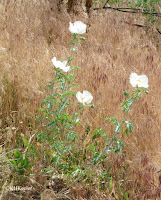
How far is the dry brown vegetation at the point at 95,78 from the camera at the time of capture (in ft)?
6.70

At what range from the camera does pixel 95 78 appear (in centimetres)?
329

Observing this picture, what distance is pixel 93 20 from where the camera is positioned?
18.4ft

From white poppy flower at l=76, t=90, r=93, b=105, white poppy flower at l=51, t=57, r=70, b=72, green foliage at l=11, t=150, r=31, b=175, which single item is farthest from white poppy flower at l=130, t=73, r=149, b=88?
green foliage at l=11, t=150, r=31, b=175

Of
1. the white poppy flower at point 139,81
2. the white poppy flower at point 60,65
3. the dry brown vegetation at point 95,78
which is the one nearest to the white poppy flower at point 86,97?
the white poppy flower at point 60,65

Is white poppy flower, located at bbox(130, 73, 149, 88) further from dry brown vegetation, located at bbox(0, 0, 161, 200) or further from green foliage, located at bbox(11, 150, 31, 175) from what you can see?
green foliage, located at bbox(11, 150, 31, 175)

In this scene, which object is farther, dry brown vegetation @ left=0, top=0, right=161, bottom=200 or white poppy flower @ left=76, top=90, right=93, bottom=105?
dry brown vegetation @ left=0, top=0, right=161, bottom=200

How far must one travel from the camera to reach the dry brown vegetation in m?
2.04

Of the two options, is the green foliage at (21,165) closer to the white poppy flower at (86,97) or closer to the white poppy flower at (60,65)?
the white poppy flower at (86,97)

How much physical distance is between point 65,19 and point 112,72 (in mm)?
2140

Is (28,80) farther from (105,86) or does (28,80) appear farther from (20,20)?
(20,20)

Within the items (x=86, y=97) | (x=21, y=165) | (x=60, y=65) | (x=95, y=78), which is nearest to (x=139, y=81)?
(x=86, y=97)

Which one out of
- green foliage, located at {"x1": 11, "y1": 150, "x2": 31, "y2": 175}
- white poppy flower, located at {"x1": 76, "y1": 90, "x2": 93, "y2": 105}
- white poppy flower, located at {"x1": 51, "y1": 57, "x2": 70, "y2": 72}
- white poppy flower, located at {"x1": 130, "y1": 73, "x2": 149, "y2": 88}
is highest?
white poppy flower, located at {"x1": 51, "y1": 57, "x2": 70, "y2": 72}

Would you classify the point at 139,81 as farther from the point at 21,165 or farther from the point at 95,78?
the point at 95,78

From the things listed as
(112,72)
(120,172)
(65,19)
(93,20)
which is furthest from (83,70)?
(93,20)
